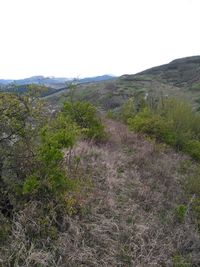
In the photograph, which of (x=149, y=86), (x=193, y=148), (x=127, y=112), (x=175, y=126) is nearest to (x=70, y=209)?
(x=193, y=148)

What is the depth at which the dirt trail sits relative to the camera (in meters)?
4.52

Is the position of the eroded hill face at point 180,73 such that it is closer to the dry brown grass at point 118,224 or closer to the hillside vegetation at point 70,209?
the dry brown grass at point 118,224

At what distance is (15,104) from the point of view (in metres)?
4.66

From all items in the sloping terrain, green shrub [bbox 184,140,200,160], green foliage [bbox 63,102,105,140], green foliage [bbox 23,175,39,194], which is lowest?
the sloping terrain

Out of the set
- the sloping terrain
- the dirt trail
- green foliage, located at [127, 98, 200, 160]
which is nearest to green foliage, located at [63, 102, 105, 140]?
the dirt trail

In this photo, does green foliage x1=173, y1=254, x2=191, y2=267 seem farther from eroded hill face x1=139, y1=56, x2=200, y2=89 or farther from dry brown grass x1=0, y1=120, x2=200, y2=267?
eroded hill face x1=139, y1=56, x2=200, y2=89

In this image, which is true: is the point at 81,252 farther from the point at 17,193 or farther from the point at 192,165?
the point at 192,165

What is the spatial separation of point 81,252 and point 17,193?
1.18 m

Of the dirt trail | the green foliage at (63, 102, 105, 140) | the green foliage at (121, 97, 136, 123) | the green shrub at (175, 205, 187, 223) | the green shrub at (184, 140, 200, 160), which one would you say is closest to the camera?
the dirt trail

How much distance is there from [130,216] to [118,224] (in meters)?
0.49

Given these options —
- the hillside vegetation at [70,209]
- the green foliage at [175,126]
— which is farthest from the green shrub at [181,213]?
Answer: the green foliage at [175,126]

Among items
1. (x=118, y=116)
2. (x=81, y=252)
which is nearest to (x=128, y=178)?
(x=81, y=252)

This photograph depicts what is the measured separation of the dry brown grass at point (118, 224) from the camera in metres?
4.19

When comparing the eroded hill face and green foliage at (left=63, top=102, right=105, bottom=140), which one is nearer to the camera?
green foliage at (left=63, top=102, right=105, bottom=140)
